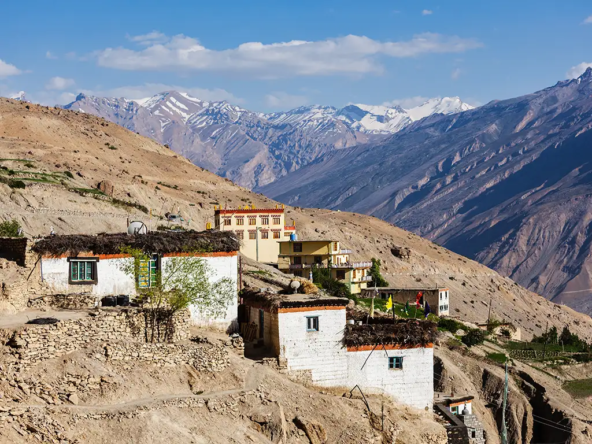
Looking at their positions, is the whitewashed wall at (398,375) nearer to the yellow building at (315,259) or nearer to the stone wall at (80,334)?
the stone wall at (80,334)

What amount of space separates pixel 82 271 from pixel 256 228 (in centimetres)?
6379

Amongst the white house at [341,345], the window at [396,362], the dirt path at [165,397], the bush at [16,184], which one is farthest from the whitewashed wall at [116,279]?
the bush at [16,184]

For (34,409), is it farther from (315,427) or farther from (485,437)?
(485,437)

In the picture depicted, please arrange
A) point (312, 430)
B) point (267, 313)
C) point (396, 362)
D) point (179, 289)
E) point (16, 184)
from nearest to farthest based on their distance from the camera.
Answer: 1. point (312, 430)
2. point (179, 289)
3. point (267, 313)
4. point (396, 362)
5. point (16, 184)

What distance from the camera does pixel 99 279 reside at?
3422cm

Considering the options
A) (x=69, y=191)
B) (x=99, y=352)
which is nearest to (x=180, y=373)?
(x=99, y=352)

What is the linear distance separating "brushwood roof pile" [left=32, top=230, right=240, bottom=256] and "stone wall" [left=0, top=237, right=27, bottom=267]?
20.6 inches

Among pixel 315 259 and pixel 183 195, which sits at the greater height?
pixel 183 195

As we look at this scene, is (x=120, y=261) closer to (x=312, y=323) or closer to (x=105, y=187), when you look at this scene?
(x=312, y=323)

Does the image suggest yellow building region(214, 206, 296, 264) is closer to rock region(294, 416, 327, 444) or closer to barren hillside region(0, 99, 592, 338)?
barren hillside region(0, 99, 592, 338)

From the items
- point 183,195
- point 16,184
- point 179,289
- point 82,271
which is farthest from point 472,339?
point 183,195

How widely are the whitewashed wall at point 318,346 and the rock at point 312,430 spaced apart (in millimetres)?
2642

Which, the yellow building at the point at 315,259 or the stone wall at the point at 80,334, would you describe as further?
the yellow building at the point at 315,259

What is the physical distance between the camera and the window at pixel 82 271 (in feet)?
112
